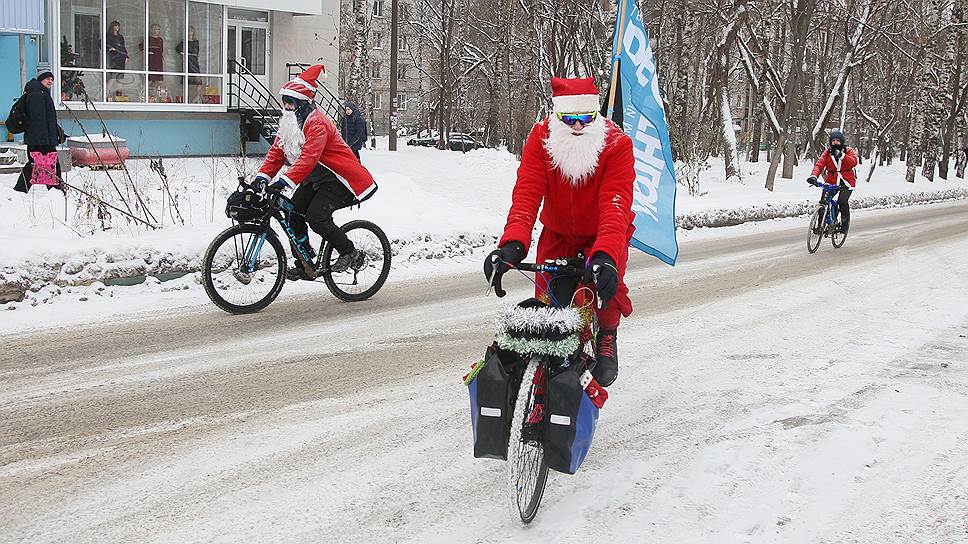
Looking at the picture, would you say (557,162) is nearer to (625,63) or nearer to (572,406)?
(572,406)

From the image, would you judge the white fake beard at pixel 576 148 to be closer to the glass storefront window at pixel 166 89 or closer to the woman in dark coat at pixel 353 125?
the woman in dark coat at pixel 353 125

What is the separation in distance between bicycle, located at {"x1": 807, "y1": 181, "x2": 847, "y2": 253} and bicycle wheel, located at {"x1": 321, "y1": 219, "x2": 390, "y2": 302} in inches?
295

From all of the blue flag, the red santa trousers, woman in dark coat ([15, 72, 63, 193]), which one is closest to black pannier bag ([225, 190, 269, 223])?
the blue flag

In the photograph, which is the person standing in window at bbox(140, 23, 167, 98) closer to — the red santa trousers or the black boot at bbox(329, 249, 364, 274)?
the black boot at bbox(329, 249, 364, 274)

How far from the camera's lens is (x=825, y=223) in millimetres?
14906

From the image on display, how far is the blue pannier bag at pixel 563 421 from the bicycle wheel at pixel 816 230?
11.4 meters

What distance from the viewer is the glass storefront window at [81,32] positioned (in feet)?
75.6

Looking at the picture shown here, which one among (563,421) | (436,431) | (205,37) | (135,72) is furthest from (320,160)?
(205,37)

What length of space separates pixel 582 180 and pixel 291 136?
4.35m

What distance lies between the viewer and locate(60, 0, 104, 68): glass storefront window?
907 inches

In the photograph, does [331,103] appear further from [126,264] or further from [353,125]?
[126,264]

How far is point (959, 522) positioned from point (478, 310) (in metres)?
5.31

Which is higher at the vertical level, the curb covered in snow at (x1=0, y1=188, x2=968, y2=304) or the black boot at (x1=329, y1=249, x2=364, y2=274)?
the black boot at (x1=329, y1=249, x2=364, y2=274)

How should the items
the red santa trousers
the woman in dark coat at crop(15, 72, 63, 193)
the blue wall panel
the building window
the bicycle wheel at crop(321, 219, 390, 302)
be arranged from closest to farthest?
the red santa trousers, the bicycle wheel at crop(321, 219, 390, 302), the woman in dark coat at crop(15, 72, 63, 193), the building window, the blue wall panel
